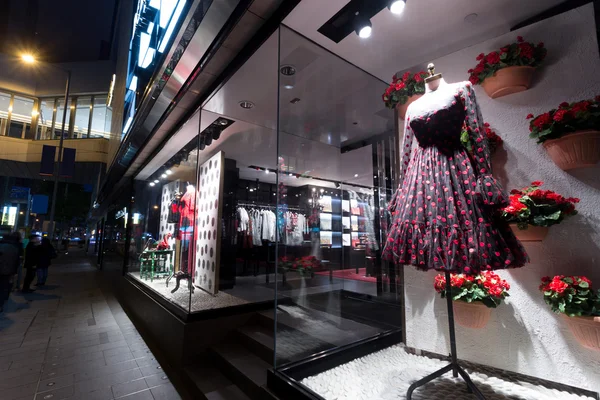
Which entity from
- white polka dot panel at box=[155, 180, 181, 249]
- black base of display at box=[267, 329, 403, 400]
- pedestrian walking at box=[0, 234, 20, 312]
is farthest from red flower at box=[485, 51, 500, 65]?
pedestrian walking at box=[0, 234, 20, 312]

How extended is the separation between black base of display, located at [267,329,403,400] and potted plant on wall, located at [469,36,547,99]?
83.9 inches

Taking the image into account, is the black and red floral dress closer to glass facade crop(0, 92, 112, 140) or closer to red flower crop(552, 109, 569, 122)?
red flower crop(552, 109, 569, 122)

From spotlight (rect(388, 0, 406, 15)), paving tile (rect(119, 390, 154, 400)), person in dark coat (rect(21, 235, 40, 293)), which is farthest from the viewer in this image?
person in dark coat (rect(21, 235, 40, 293))

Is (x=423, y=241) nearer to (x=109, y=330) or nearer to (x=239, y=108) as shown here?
(x=239, y=108)

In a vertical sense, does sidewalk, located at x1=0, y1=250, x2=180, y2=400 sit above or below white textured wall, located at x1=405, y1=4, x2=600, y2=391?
below

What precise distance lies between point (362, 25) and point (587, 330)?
2.19 meters

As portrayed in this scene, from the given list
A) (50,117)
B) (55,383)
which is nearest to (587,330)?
(55,383)

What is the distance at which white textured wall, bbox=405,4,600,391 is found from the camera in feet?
5.06

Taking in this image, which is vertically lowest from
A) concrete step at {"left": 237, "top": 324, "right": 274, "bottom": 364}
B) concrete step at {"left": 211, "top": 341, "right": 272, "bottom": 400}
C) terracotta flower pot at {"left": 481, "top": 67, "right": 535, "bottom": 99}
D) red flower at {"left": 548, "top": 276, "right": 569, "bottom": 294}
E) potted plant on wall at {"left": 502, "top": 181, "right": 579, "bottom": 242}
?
concrete step at {"left": 211, "top": 341, "right": 272, "bottom": 400}

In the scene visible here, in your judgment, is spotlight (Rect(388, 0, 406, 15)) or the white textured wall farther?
spotlight (Rect(388, 0, 406, 15))

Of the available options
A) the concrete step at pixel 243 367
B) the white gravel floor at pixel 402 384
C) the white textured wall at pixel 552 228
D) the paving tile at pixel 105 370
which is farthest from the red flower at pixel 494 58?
the paving tile at pixel 105 370

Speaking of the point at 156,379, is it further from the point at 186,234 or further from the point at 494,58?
the point at 494,58

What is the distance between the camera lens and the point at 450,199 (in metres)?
1.35

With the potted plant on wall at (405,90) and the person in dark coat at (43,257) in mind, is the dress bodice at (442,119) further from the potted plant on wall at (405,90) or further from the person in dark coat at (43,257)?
the person in dark coat at (43,257)
